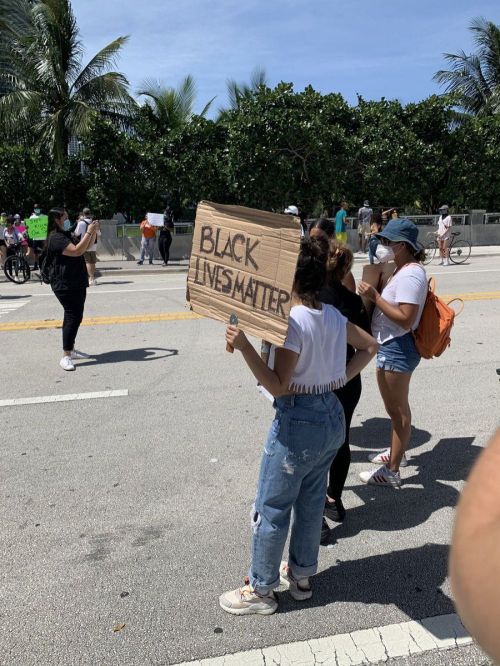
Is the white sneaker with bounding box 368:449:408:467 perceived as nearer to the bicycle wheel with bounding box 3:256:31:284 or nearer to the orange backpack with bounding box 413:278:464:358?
the orange backpack with bounding box 413:278:464:358

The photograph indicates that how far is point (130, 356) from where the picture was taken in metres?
7.40

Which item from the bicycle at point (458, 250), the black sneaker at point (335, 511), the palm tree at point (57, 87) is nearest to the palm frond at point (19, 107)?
the palm tree at point (57, 87)

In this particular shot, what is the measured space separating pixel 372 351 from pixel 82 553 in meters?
1.98

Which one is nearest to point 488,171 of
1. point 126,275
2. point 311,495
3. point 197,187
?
point 197,187

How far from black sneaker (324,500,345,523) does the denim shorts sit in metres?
0.93

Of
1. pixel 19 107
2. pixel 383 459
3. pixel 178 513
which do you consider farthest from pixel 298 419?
pixel 19 107

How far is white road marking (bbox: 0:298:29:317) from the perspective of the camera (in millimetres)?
10630

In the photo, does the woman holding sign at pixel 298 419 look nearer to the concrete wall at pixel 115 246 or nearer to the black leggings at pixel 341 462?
the black leggings at pixel 341 462

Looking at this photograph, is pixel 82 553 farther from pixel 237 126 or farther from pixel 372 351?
pixel 237 126

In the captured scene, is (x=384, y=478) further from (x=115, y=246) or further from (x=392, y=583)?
(x=115, y=246)

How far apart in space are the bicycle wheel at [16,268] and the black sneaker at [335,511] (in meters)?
13.0

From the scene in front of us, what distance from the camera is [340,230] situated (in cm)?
1786

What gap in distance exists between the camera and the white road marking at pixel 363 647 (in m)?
2.48

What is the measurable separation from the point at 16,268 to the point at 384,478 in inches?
517
